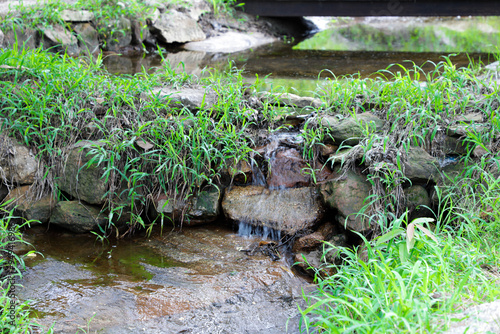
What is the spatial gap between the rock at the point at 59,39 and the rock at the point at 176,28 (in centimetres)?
175

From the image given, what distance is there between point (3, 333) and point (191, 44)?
679 cm

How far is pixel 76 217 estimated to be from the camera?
3.37 meters

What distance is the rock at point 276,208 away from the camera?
3361 mm

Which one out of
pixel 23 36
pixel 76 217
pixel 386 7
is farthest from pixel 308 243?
pixel 386 7

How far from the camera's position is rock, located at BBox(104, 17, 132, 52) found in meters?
6.98

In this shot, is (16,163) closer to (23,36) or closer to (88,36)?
(23,36)

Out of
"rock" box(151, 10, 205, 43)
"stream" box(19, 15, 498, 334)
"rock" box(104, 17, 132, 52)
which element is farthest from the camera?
"rock" box(151, 10, 205, 43)

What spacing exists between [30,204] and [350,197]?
2.64m

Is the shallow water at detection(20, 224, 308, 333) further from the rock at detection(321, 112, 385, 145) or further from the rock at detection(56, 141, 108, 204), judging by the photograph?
the rock at detection(321, 112, 385, 145)

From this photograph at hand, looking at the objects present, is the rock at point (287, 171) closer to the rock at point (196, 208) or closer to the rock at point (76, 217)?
the rock at point (196, 208)

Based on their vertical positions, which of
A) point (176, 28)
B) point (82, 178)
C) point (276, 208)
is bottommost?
point (276, 208)

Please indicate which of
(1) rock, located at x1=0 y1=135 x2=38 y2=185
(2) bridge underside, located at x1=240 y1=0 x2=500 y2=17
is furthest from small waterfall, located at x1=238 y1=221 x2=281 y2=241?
(2) bridge underside, located at x1=240 y1=0 x2=500 y2=17

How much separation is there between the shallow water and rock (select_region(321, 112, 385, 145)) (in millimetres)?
1196

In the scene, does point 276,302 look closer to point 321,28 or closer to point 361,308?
point 361,308
